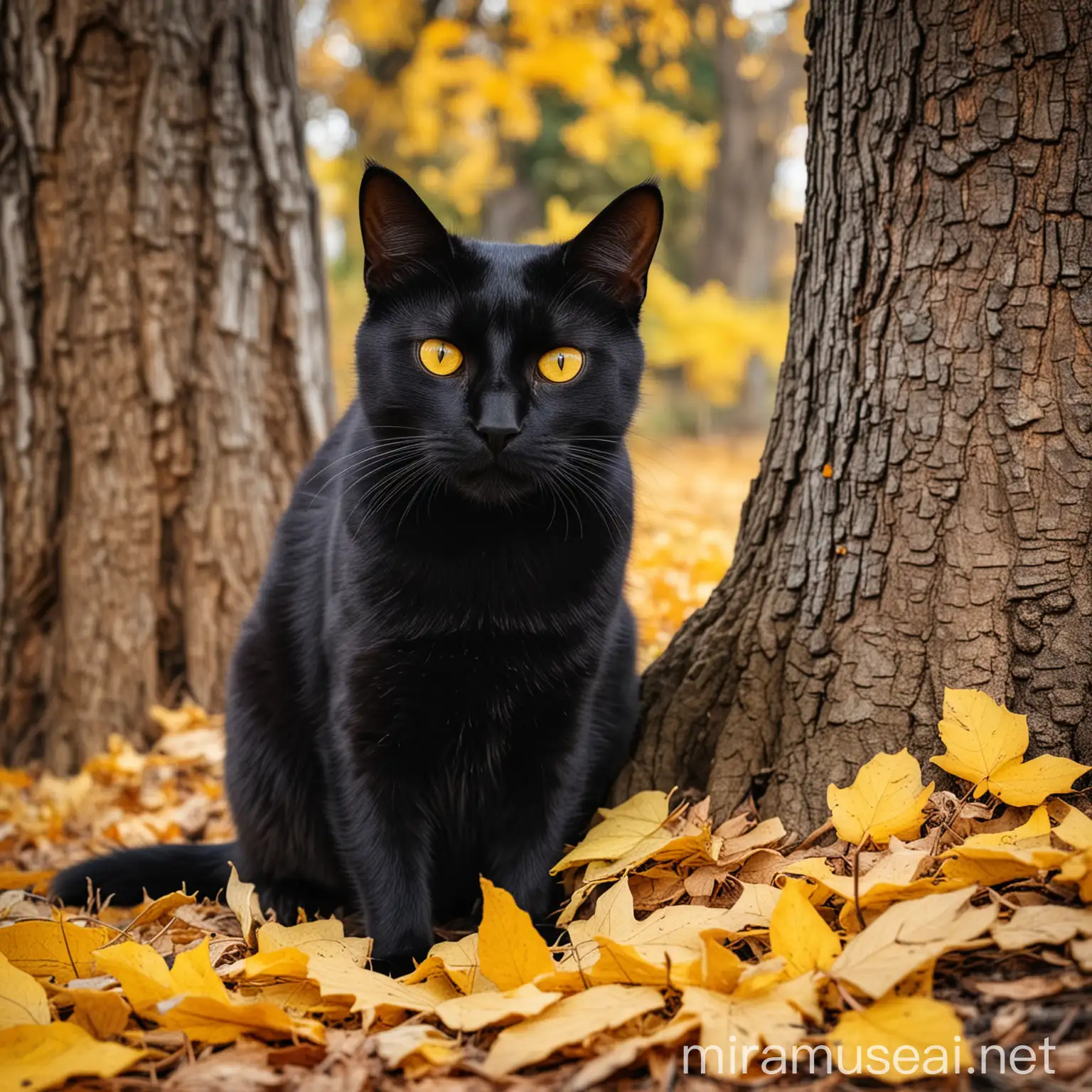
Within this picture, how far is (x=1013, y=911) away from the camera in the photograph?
51.8 inches

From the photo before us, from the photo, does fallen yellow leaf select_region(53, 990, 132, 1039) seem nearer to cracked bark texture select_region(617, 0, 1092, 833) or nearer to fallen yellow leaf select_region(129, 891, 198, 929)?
fallen yellow leaf select_region(129, 891, 198, 929)

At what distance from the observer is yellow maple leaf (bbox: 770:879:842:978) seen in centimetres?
125

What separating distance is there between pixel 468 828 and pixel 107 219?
7.27 ft

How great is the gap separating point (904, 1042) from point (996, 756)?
2.05 ft

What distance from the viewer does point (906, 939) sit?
1.18 meters

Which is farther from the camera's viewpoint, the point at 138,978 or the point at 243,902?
the point at 243,902

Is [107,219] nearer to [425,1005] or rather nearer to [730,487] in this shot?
[425,1005]

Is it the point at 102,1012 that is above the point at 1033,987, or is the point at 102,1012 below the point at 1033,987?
below

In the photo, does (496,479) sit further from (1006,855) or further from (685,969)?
(1006,855)

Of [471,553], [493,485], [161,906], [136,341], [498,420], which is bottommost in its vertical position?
[161,906]

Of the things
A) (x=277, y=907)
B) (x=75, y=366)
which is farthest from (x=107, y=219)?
(x=277, y=907)

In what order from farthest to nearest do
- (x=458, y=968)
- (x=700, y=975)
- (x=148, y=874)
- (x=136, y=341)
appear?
(x=136, y=341)
(x=148, y=874)
(x=458, y=968)
(x=700, y=975)

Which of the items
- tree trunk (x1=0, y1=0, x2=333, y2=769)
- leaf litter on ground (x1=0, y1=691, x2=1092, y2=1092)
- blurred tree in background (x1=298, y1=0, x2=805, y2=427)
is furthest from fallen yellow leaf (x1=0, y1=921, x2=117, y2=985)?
blurred tree in background (x1=298, y1=0, x2=805, y2=427)

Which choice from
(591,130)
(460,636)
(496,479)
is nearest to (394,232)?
(496,479)
